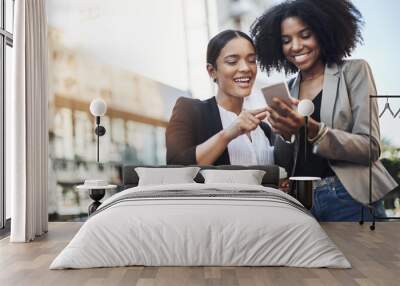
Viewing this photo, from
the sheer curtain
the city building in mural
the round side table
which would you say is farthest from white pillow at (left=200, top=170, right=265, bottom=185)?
the sheer curtain

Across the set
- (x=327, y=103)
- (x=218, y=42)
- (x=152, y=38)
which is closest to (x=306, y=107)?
(x=327, y=103)

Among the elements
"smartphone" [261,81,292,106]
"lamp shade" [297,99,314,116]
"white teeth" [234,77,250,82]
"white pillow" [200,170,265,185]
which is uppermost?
"white teeth" [234,77,250,82]

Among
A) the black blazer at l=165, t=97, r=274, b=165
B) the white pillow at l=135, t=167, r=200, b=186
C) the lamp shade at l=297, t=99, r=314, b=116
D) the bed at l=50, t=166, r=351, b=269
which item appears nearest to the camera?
the bed at l=50, t=166, r=351, b=269

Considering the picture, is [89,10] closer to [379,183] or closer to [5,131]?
[5,131]

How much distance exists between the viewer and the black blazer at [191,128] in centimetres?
732

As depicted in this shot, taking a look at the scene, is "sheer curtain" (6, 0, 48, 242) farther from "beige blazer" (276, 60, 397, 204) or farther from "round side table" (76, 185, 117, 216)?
"beige blazer" (276, 60, 397, 204)

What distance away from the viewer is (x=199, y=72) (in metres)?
7.43

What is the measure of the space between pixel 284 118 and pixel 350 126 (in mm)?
854

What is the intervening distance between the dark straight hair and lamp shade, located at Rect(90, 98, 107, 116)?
1.52 meters

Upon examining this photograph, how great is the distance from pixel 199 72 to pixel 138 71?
2.68ft

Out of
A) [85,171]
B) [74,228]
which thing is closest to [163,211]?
[74,228]

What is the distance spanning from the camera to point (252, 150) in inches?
286

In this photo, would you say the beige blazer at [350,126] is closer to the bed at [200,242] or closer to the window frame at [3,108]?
the bed at [200,242]

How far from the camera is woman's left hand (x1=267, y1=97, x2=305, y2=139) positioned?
23.8ft
